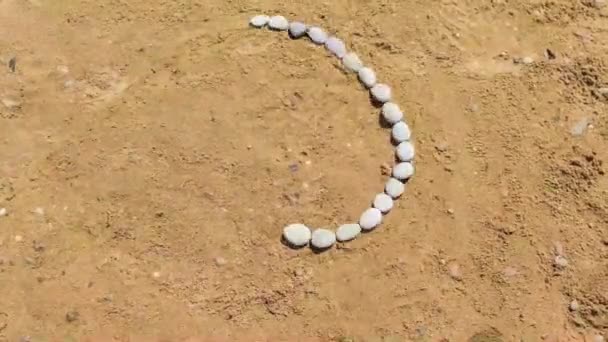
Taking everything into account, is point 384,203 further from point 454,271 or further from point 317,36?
point 317,36

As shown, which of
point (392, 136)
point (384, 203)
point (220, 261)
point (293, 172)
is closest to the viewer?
point (220, 261)

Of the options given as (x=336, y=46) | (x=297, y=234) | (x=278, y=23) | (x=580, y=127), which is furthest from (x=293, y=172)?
(x=580, y=127)

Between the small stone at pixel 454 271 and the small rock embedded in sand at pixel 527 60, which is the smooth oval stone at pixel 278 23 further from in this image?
the small stone at pixel 454 271

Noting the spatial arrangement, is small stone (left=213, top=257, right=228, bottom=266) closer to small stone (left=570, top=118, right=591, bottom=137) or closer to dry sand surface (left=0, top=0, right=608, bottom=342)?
dry sand surface (left=0, top=0, right=608, bottom=342)

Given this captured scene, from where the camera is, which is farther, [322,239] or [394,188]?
[394,188]

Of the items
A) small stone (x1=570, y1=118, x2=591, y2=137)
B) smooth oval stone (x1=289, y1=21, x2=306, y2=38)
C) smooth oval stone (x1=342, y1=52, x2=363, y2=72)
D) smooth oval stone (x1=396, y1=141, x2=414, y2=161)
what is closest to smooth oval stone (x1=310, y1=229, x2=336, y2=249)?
smooth oval stone (x1=396, y1=141, x2=414, y2=161)

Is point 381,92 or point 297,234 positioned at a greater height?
point 381,92

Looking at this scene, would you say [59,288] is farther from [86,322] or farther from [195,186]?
[195,186]
